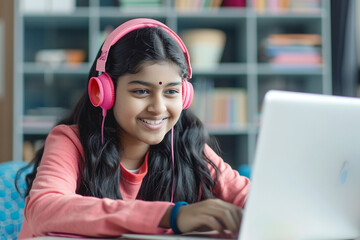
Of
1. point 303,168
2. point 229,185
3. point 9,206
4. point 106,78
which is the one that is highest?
point 106,78

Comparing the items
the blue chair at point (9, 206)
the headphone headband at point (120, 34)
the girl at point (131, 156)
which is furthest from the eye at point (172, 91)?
the blue chair at point (9, 206)

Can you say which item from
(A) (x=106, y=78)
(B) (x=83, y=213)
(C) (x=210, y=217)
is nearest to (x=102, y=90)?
(A) (x=106, y=78)

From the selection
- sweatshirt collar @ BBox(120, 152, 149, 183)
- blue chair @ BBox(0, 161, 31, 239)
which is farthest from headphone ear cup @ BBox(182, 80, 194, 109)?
blue chair @ BBox(0, 161, 31, 239)

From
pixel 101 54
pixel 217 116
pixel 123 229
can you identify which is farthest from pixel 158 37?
pixel 217 116

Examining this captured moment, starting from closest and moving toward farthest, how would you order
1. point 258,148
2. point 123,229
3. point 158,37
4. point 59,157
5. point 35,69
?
point 258,148 < point 123,229 < point 59,157 < point 158,37 < point 35,69

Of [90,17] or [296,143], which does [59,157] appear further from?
[90,17]

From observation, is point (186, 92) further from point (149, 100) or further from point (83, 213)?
point (83, 213)

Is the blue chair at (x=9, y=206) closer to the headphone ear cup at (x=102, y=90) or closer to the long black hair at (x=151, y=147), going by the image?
the long black hair at (x=151, y=147)

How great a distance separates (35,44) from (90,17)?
58 cm

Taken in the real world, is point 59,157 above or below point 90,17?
below

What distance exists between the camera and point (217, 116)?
3.17m

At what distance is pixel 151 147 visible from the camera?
130 centimetres

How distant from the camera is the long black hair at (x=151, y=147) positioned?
1.14 meters

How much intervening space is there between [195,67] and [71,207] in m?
2.37
